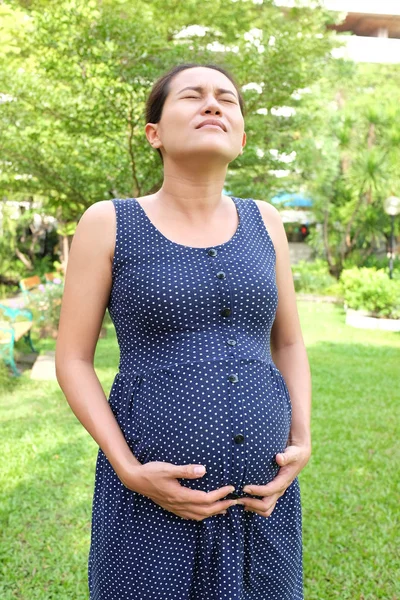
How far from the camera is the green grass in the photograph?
3281 millimetres

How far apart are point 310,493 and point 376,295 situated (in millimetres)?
8454

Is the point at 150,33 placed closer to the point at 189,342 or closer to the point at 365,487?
the point at 365,487

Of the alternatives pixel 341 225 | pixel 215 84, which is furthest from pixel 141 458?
pixel 341 225

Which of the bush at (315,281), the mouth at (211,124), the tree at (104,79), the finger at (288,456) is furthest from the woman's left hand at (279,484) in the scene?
the bush at (315,281)

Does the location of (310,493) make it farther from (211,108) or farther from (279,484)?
(211,108)

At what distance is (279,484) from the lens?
139 cm

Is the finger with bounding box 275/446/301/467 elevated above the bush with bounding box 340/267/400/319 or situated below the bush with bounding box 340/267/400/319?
above

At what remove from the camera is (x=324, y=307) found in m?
15.4

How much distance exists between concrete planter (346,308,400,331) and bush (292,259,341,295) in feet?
13.2

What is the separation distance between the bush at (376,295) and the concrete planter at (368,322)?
0.40 feet

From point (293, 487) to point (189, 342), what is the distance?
46 cm

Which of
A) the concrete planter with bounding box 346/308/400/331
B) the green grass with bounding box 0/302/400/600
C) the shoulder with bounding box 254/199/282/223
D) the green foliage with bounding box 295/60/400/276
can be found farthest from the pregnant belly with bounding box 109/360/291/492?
the green foliage with bounding box 295/60/400/276

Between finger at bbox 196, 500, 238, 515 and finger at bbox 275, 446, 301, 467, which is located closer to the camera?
finger at bbox 196, 500, 238, 515

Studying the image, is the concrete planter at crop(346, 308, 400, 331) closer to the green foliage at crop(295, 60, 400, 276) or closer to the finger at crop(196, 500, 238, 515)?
the green foliage at crop(295, 60, 400, 276)
